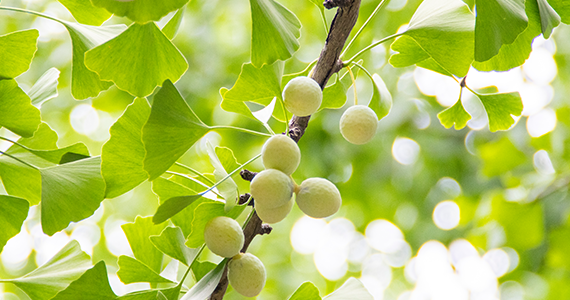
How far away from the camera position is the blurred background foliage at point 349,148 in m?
1.55

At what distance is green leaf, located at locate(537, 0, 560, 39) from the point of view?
294 millimetres

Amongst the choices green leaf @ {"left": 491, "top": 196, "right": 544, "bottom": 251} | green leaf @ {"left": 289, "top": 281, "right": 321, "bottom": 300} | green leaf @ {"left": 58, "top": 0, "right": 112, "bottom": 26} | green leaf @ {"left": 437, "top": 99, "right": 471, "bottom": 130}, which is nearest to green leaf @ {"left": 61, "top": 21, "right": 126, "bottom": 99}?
green leaf @ {"left": 58, "top": 0, "right": 112, "bottom": 26}

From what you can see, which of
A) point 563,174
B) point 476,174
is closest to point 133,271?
point 563,174

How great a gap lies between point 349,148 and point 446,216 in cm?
58

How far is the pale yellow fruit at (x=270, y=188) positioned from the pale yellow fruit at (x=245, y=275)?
63 millimetres

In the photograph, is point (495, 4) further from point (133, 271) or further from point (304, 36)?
point (304, 36)

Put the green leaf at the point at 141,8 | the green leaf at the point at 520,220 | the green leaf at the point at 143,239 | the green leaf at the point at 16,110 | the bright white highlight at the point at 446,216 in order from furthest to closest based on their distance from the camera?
1. the bright white highlight at the point at 446,216
2. the green leaf at the point at 520,220
3. the green leaf at the point at 143,239
4. the green leaf at the point at 16,110
5. the green leaf at the point at 141,8

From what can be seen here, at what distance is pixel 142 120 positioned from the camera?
0.32m

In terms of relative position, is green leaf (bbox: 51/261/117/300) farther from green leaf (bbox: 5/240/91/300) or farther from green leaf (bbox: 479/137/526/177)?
green leaf (bbox: 479/137/526/177)

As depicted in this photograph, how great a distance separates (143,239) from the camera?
45cm

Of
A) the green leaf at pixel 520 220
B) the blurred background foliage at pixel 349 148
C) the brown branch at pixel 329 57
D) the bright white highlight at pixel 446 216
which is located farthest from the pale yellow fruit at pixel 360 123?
the bright white highlight at pixel 446 216

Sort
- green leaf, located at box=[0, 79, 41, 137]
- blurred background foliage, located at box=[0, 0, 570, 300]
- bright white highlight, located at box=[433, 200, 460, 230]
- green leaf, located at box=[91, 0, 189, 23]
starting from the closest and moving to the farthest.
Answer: green leaf, located at box=[91, 0, 189, 23] < green leaf, located at box=[0, 79, 41, 137] < blurred background foliage, located at box=[0, 0, 570, 300] < bright white highlight, located at box=[433, 200, 460, 230]

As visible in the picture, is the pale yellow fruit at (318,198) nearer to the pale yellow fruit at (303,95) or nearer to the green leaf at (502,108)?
the pale yellow fruit at (303,95)

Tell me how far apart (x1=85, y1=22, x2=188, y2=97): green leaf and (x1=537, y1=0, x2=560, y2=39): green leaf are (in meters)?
0.26
